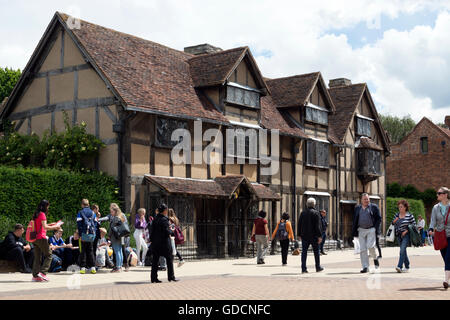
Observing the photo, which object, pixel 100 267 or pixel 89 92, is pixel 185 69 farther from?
pixel 100 267

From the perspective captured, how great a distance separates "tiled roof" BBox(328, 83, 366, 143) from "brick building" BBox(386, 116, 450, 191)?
50.0ft

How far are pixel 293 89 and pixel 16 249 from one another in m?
18.5

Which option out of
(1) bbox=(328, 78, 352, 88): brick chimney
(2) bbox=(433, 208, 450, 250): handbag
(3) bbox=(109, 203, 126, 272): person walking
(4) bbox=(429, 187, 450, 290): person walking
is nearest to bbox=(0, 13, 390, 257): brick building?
(3) bbox=(109, 203, 126, 272): person walking

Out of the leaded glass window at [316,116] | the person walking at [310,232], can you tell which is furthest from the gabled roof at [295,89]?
the person walking at [310,232]

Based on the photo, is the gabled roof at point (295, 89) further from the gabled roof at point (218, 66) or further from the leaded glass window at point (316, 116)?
the gabled roof at point (218, 66)

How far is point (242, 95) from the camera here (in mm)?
26938

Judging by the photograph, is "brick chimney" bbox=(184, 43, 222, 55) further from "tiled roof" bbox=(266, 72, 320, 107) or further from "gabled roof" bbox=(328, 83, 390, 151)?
"gabled roof" bbox=(328, 83, 390, 151)

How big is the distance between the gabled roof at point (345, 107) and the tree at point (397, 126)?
29.8 metres

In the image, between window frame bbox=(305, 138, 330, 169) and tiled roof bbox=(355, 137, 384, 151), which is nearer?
window frame bbox=(305, 138, 330, 169)

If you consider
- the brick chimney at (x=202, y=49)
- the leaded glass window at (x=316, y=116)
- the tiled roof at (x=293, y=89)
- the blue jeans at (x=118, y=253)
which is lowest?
the blue jeans at (x=118, y=253)

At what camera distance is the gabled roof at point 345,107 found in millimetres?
34406

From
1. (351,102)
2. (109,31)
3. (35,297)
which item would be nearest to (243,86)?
(109,31)

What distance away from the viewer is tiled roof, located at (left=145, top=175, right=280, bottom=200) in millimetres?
22062

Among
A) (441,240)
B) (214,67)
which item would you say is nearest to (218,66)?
(214,67)
